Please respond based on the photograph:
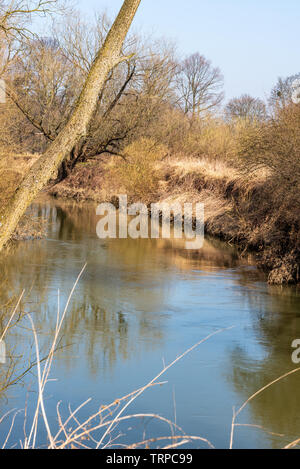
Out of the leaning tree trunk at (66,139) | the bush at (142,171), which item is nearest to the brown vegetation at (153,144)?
the bush at (142,171)

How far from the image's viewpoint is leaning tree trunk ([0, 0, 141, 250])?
4738 millimetres

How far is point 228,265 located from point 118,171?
13.3 metres

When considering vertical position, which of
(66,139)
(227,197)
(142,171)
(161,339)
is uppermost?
(142,171)

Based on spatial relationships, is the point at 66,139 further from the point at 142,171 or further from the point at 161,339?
the point at 142,171

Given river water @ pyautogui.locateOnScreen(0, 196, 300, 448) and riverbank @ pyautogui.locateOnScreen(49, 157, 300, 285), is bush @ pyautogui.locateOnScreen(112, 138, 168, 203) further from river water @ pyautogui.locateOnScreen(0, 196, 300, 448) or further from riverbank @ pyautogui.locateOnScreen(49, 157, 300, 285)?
river water @ pyautogui.locateOnScreen(0, 196, 300, 448)

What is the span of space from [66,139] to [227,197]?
16464 mm

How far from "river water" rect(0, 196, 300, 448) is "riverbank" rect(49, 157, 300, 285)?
26.0 inches

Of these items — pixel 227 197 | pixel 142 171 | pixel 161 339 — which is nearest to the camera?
pixel 161 339

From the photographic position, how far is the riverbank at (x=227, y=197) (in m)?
14.0

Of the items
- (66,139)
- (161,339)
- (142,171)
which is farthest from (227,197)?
(66,139)

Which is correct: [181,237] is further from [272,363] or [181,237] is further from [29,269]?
[272,363]

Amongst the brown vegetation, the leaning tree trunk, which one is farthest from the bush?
the leaning tree trunk

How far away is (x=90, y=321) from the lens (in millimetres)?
10297

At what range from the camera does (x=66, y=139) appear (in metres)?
4.80
